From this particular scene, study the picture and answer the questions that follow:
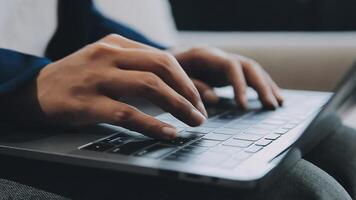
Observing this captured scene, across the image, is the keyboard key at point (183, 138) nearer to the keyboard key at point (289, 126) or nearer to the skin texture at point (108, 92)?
the skin texture at point (108, 92)

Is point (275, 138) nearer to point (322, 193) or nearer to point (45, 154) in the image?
point (322, 193)

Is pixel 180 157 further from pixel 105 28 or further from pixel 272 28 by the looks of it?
pixel 272 28

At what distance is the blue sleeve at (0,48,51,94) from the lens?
49cm

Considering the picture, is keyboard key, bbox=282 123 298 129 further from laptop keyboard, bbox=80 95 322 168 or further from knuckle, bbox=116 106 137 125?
knuckle, bbox=116 106 137 125

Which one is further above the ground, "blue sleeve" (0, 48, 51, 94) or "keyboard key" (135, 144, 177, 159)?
"blue sleeve" (0, 48, 51, 94)

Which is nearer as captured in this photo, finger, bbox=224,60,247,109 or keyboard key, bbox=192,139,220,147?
keyboard key, bbox=192,139,220,147

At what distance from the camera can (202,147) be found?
426mm

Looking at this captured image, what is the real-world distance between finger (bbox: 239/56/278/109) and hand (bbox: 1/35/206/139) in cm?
21

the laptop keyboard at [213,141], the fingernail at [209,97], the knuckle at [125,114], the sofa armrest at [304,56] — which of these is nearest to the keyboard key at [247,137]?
the laptop keyboard at [213,141]

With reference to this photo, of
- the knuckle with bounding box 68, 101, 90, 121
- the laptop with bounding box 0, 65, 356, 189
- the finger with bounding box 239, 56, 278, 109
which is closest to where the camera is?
the laptop with bounding box 0, 65, 356, 189

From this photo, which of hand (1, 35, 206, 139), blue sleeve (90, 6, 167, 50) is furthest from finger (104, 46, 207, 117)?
blue sleeve (90, 6, 167, 50)

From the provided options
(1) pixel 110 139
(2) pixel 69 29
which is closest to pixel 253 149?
(1) pixel 110 139

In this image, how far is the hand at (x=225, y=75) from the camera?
662 mm

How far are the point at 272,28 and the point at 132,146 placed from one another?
1044 millimetres
